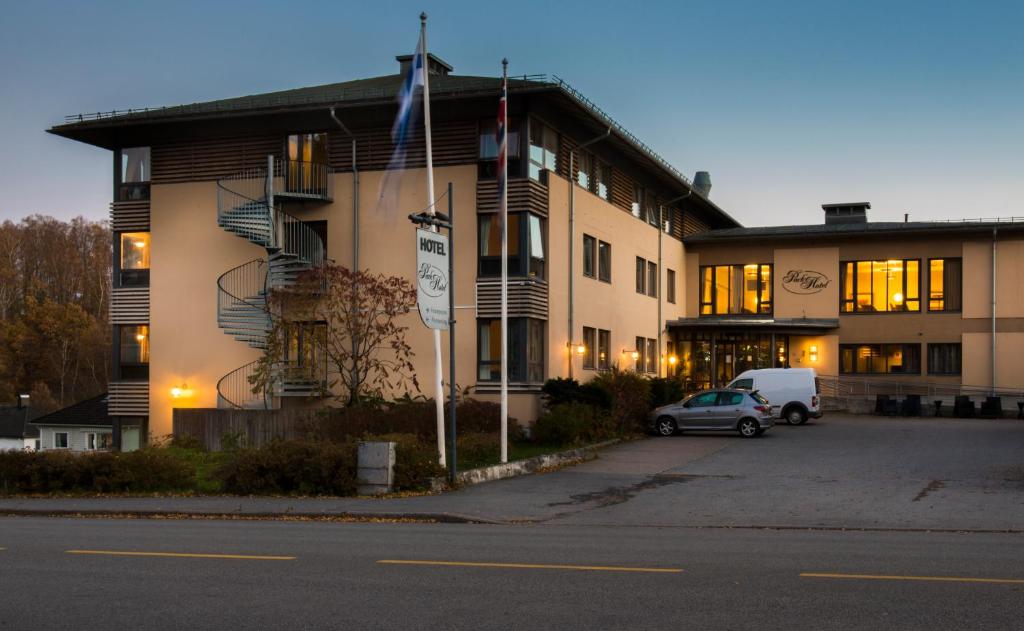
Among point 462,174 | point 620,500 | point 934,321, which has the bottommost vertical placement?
point 620,500

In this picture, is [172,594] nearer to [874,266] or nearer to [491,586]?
[491,586]

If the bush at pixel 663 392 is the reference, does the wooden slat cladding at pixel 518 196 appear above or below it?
above

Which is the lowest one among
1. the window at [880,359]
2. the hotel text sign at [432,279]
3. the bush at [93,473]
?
the bush at [93,473]

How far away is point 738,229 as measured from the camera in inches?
2060

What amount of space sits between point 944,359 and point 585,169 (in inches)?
777

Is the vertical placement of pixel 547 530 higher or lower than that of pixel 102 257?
lower

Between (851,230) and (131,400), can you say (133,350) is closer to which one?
(131,400)

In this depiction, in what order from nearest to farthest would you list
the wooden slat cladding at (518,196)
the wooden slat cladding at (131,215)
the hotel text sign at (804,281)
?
the wooden slat cladding at (518,196)
the wooden slat cladding at (131,215)
the hotel text sign at (804,281)

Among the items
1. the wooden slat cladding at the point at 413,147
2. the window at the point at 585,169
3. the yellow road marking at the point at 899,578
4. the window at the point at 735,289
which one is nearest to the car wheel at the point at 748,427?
the window at the point at 585,169

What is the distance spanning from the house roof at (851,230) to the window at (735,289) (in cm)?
142

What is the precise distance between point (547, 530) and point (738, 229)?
1513 inches

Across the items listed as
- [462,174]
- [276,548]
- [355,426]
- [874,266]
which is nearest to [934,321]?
[874,266]

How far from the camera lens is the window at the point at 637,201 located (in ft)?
136

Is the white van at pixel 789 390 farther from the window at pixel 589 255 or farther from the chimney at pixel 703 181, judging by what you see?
the chimney at pixel 703 181
